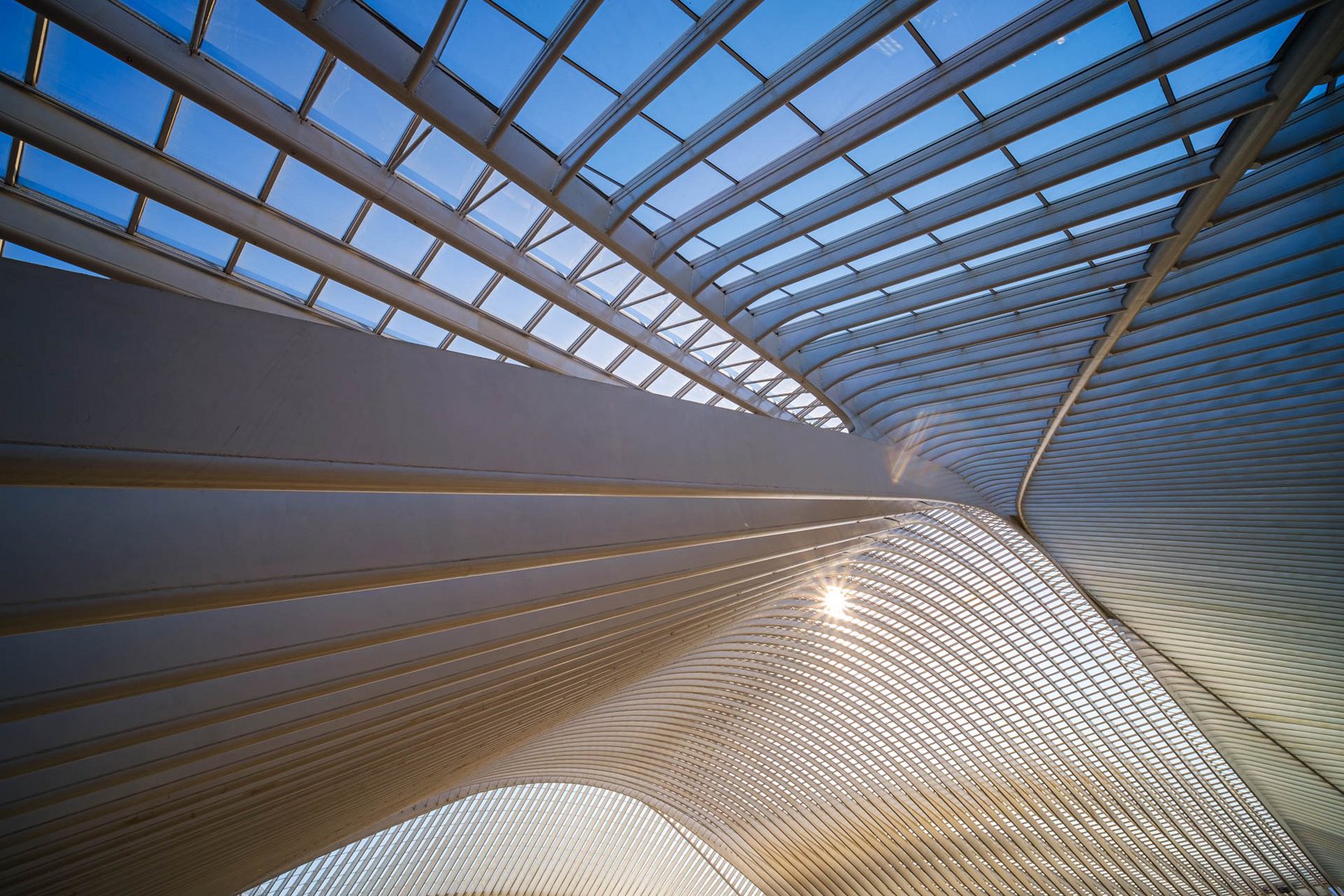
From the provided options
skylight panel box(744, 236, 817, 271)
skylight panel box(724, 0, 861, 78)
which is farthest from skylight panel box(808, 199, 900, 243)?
skylight panel box(724, 0, 861, 78)

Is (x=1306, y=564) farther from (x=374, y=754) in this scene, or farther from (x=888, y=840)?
(x=374, y=754)

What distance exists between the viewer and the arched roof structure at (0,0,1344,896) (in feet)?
14.2

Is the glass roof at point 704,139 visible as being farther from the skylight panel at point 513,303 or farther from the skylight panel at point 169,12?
the skylight panel at point 513,303

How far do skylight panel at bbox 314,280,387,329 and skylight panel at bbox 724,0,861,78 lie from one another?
8.93 meters

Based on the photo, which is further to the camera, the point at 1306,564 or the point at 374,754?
the point at 1306,564

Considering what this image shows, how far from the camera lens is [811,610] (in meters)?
32.3

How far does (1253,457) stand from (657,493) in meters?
21.6

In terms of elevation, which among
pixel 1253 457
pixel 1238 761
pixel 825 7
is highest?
pixel 825 7

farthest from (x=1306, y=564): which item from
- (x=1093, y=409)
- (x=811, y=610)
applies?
(x=811, y=610)

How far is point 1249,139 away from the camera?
9.06 meters

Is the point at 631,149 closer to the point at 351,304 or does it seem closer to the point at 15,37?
the point at 15,37

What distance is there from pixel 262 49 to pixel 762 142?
6.30 metres

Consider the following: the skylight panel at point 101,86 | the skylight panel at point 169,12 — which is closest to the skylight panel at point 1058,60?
the skylight panel at point 169,12

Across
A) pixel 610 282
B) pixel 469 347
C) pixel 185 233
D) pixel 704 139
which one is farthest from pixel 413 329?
pixel 704 139
